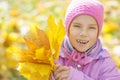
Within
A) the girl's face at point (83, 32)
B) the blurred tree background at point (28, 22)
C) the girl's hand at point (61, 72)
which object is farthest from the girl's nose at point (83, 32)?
the blurred tree background at point (28, 22)

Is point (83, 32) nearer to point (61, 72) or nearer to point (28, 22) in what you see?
point (61, 72)

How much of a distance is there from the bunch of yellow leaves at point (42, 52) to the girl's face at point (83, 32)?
0.16 metres

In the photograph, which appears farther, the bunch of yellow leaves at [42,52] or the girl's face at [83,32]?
the girl's face at [83,32]

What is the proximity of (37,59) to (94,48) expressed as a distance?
45 centimetres

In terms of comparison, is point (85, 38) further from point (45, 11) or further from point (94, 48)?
point (45, 11)

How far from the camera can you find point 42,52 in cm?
324

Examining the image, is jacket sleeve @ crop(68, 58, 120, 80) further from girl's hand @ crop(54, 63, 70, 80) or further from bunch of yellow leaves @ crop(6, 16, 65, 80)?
bunch of yellow leaves @ crop(6, 16, 65, 80)

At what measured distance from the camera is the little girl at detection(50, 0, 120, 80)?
3.42 metres

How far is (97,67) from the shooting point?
11.4 ft

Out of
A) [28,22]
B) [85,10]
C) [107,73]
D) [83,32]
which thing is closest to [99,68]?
[107,73]

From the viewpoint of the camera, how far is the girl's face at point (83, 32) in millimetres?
3412

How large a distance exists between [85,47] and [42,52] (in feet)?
1.13

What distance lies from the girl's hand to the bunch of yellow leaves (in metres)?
0.04

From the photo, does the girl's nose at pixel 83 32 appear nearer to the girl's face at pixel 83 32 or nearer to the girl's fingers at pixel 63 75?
the girl's face at pixel 83 32
